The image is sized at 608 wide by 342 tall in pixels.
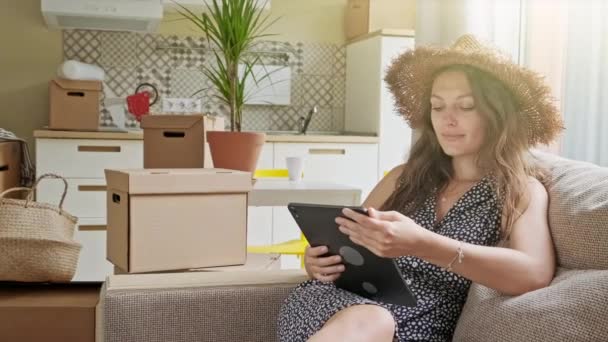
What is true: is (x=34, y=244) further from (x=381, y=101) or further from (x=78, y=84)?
(x=381, y=101)

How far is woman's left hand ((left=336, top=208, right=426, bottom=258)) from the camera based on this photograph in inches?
56.5

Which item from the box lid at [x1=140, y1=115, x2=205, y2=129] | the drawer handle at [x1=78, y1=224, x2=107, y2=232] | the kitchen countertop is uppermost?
the box lid at [x1=140, y1=115, x2=205, y2=129]

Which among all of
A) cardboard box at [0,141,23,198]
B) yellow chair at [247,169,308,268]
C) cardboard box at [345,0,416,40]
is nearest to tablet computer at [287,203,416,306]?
yellow chair at [247,169,308,268]

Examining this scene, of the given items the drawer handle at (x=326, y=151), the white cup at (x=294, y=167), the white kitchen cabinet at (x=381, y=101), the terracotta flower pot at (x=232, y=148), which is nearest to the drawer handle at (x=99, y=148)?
the drawer handle at (x=326, y=151)

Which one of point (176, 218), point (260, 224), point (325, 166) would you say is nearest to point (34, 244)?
point (176, 218)

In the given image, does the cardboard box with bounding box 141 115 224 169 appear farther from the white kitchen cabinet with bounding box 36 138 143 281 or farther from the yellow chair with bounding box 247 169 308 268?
the white kitchen cabinet with bounding box 36 138 143 281

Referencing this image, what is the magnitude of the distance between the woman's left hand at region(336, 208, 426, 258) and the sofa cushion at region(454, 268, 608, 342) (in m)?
0.19

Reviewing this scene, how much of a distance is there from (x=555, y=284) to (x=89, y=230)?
3092mm

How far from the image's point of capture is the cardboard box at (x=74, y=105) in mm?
4082

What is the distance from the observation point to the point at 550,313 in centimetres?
Result: 135

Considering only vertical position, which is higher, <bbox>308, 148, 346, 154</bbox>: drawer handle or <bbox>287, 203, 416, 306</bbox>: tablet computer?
<bbox>308, 148, 346, 154</bbox>: drawer handle

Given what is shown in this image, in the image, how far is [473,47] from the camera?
1.85 metres

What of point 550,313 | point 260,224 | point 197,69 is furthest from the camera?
point 197,69

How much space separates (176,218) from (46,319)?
0.41 m
